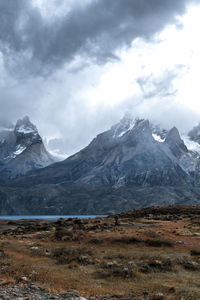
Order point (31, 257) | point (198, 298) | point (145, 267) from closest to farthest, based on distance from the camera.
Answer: point (198, 298)
point (145, 267)
point (31, 257)

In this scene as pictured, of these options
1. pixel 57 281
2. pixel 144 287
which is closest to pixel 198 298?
pixel 144 287

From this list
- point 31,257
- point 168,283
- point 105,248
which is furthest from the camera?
point 105,248

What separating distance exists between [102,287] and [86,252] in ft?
47.4

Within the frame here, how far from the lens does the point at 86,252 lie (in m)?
37.6

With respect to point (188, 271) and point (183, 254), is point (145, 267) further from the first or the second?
point (183, 254)

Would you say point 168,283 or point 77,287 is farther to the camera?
point 168,283

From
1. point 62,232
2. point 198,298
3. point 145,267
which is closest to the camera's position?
point 198,298

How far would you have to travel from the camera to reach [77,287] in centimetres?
2306

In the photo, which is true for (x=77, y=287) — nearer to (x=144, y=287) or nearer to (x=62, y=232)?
(x=144, y=287)

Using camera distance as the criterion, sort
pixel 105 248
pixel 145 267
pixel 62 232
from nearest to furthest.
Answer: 1. pixel 145 267
2. pixel 105 248
3. pixel 62 232

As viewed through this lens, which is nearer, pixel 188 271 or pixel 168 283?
pixel 168 283

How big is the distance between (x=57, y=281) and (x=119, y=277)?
16.2ft

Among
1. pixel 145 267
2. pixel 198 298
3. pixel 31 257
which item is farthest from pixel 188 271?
pixel 31 257

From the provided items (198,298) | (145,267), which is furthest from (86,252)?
(198,298)
